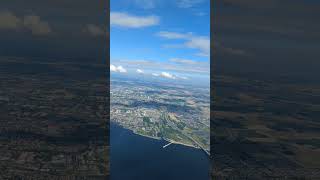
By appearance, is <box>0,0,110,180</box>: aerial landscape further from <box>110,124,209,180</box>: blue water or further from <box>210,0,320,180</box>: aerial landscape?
<box>210,0,320,180</box>: aerial landscape

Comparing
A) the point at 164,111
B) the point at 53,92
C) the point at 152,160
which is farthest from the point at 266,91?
the point at 53,92

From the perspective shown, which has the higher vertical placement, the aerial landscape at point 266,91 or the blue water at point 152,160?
the aerial landscape at point 266,91

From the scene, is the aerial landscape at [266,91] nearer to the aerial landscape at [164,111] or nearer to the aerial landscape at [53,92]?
the aerial landscape at [164,111]

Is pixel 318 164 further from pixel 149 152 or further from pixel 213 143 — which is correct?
pixel 149 152

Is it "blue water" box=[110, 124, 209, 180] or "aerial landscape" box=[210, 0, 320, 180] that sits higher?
"aerial landscape" box=[210, 0, 320, 180]

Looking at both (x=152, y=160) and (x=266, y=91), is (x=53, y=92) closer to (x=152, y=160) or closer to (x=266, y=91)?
(x=152, y=160)

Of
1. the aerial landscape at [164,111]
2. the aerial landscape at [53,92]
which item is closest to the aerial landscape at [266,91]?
the aerial landscape at [164,111]

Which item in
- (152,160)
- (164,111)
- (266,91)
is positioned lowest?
(152,160)

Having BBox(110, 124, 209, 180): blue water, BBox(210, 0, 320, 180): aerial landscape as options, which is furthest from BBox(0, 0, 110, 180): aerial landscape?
BBox(210, 0, 320, 180): aerial landscape

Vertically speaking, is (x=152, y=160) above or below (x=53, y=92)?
below

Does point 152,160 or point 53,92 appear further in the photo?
point 53,92
